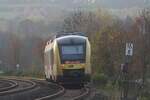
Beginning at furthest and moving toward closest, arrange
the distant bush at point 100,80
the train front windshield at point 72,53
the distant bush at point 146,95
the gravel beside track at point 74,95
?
the distant bush at point 100,80
the train front windshield at point 72,53
the distant bush at point 146,95
the gravel beside track at point 74,95

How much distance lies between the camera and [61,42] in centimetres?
2792

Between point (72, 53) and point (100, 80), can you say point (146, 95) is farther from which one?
point (72, 53)

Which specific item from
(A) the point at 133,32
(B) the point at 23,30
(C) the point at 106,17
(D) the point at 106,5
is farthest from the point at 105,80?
(D) the point at 106,5

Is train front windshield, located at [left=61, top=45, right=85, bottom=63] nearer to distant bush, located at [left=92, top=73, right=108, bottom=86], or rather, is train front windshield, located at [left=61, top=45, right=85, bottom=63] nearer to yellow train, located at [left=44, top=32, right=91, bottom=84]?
yellow train, located at [left=44, top=32, right=91, bottom=84]

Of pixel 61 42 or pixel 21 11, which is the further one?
pixel 21 11

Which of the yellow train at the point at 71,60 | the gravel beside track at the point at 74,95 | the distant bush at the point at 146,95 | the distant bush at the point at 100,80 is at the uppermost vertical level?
the yellow train at the point at 71,60

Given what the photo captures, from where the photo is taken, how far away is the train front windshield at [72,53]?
27500 millimetres

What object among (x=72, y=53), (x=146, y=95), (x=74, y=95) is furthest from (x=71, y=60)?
(x=146, y=95)

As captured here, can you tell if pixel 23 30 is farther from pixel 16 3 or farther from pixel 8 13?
pixel 16 3

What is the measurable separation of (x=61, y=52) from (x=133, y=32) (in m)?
28.8

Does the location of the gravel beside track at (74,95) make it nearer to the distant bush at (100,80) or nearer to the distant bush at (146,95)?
the distant bush at (146,95)

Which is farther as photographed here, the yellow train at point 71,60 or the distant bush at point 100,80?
the distant bush at point 100,80

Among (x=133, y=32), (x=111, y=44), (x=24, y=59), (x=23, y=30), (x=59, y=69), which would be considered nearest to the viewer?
(x=59, y=69)

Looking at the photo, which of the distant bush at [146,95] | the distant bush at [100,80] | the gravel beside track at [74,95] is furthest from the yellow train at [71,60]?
the distant bush at [100,80]
